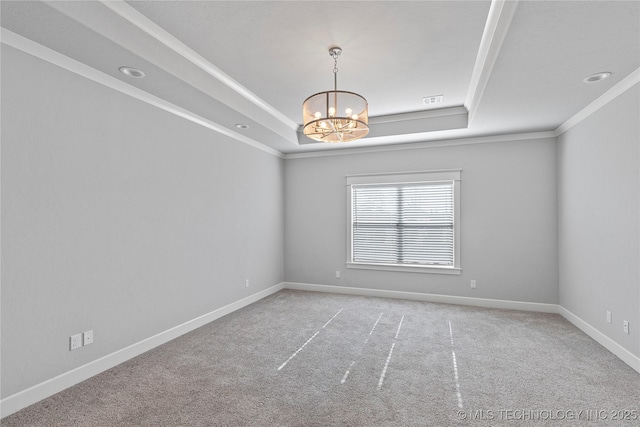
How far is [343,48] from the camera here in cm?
284

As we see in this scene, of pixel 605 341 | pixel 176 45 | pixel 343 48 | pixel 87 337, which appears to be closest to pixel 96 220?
pixel 87 337

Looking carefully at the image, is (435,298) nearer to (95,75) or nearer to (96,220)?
(96,220)

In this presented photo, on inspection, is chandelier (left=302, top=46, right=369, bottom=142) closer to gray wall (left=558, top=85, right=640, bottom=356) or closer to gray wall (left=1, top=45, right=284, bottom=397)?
gray wall (left=1, top=45, right=284, bottom=397)

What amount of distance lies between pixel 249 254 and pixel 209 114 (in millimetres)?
2193

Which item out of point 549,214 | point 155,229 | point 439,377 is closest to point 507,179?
point 549,214

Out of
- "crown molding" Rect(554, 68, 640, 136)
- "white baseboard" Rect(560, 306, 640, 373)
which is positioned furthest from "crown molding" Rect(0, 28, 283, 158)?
"white baseboard" Rect(560, 306, 640, 373)

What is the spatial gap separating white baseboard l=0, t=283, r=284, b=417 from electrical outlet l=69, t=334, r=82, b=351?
18cm

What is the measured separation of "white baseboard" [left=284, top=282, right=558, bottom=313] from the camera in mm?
4602

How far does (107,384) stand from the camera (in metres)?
2.60

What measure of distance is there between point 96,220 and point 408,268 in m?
4.31

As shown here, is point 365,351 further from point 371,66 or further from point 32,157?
point 32,157

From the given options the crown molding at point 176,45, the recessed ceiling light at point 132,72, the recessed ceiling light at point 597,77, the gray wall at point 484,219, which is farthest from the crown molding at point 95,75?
the recessed ceiling light at point 597,77

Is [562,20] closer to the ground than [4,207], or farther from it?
farther from it

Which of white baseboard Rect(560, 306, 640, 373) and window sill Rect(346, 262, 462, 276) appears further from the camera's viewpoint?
window sill Rect(346, 262, 462, 276)
